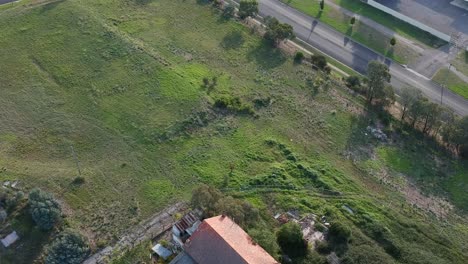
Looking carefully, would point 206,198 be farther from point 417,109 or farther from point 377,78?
point 377,78

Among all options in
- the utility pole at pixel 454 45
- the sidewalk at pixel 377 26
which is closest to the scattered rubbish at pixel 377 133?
the utility pole at pixel 454 45

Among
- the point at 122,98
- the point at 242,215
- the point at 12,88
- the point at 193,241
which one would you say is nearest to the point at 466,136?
the point at 242,215

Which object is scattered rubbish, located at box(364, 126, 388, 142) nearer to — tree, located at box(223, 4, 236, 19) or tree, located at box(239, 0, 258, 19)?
tree, located at box(239, 0, 258, 19)

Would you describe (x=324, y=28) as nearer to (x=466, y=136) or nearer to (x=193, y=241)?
(x=466, y=136)

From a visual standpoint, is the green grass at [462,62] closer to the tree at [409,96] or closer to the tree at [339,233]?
the tree at [409,96]

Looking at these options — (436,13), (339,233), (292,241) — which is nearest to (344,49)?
(436,13)

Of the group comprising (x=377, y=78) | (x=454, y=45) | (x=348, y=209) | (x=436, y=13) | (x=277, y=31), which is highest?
(x=436, y=13)

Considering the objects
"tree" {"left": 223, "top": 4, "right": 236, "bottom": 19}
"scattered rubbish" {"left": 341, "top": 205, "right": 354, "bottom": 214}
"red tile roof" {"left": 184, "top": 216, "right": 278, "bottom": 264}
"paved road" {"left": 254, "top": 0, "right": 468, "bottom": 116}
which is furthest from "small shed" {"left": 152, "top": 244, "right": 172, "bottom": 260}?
"tree" {"left": 223, "top": 4, "right": 236, "bottom": 19}
